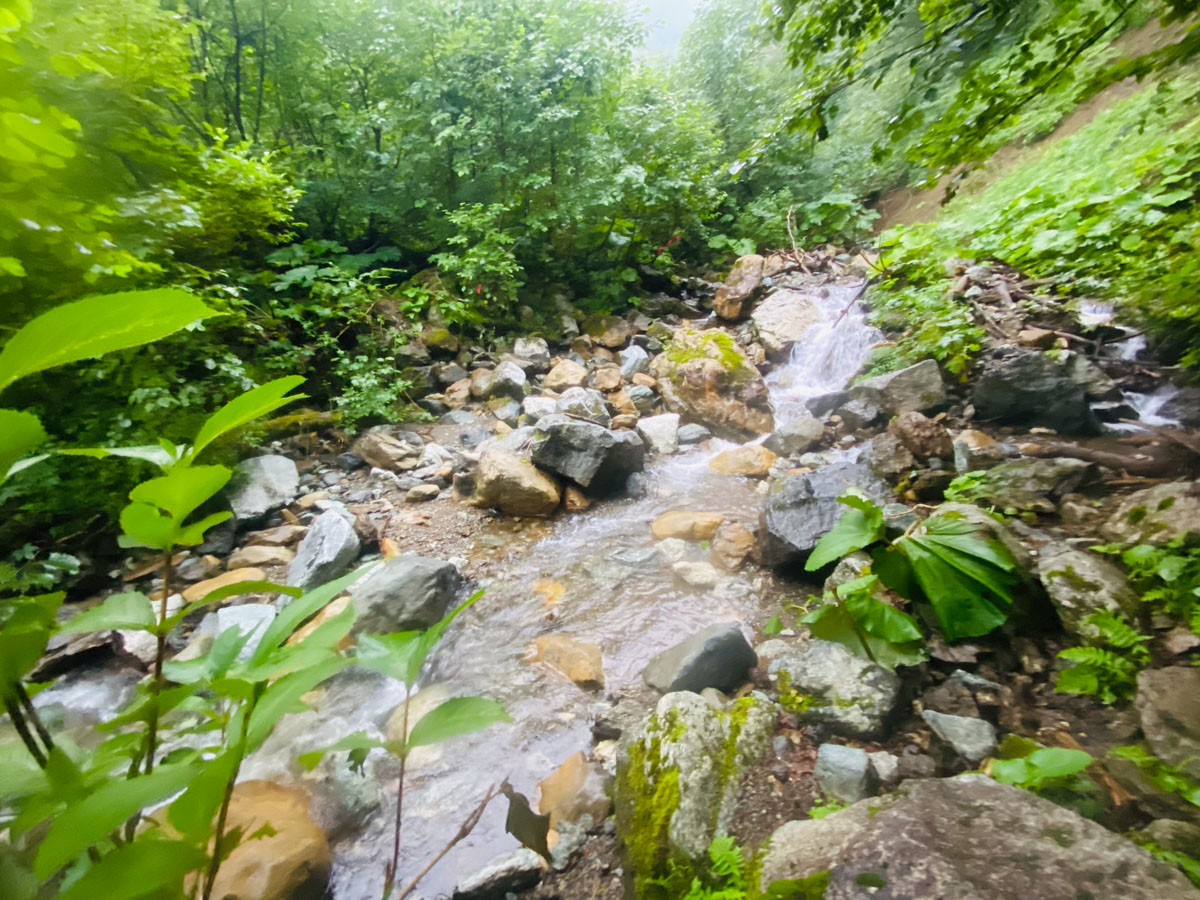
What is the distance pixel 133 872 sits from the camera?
1.47 feet

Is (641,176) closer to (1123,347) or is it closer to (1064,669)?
(1123,347)

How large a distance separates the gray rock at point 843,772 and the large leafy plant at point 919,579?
0.38 m

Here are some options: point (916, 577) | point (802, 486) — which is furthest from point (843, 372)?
point (916, 577)

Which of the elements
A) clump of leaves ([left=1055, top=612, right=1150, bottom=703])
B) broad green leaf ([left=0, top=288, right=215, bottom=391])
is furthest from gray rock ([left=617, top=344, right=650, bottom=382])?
broad green leaf ([left=0, top=288, right=215, bottom=391])

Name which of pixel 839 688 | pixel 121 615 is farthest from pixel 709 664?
pixel 121 615

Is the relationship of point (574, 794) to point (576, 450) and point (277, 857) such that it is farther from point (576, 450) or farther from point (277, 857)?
point (576, 450)

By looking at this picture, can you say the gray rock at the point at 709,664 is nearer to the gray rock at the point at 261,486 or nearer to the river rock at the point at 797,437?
the river rock at the point at 797,437

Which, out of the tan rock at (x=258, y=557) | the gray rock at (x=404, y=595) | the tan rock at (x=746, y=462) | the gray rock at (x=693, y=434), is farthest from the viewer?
the gray rock at (x=693, y=434)

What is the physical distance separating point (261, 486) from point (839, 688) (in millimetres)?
4472

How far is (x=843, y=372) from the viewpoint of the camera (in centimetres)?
648

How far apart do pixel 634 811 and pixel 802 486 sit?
2.61 meters

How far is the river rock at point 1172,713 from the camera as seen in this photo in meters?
1.42

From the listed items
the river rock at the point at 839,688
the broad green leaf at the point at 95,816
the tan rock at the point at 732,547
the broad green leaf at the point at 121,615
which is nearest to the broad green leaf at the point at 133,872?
the broad green leaf at the point at 95,816

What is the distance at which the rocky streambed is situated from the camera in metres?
1.39
